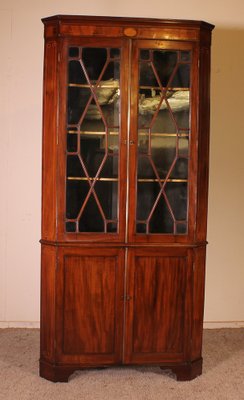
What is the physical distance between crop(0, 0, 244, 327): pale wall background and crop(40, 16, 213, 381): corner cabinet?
91 cm

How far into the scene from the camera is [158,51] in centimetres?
296

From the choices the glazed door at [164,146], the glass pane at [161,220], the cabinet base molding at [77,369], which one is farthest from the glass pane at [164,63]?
the cabinet base molding at [77,369]

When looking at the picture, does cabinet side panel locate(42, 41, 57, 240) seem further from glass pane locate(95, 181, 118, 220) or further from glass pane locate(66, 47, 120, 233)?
glass pane locate(95, 181, 118, 220)

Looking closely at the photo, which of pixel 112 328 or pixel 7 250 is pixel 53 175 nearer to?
pixel 112 328

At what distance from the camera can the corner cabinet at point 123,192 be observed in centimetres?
293

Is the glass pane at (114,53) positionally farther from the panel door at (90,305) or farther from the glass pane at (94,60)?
the panel door at (90,305)

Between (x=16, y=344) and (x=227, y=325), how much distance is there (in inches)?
61.9

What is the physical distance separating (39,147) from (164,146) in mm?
1189

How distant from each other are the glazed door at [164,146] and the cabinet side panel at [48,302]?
0.48 metres

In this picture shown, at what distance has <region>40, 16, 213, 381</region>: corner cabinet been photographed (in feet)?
9.62

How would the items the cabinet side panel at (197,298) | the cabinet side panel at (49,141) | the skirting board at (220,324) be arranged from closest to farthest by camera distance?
the cabinet side panel at (49,141), the cabinet side panel at (197,298), the skirting board at (220,324)

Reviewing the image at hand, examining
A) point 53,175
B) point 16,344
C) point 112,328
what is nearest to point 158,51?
point 53,175

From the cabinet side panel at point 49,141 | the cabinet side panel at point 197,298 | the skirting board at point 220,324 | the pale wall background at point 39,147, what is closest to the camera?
the cabinet side panel at point 49,141

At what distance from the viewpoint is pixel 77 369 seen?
3.01 metres
